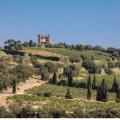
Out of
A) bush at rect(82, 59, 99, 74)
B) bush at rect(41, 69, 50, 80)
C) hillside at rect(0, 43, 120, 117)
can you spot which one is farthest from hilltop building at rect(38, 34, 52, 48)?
bush at rect(41, 69, 50, 80)

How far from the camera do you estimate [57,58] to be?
116 m

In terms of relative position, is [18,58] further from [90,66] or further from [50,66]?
[90,66]

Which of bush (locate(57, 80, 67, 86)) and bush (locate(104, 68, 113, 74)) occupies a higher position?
bush (locate(104, 68, 113, 74))

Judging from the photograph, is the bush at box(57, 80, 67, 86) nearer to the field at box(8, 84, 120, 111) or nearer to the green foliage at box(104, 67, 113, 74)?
the field at box(8, 84, 120, 111)

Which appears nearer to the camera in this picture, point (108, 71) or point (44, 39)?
point (108, 71)

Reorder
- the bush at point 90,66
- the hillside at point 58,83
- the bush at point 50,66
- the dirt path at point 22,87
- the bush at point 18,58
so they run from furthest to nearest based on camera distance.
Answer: the bush at point 90,66 < the bush at point 18,58 < the bush at point 50,66 < the dirt path at point 22,87 < the hillside at point 58,83

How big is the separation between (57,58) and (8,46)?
15.7 metres

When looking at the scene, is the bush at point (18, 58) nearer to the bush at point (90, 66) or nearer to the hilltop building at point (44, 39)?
the bush at point (90, 66)

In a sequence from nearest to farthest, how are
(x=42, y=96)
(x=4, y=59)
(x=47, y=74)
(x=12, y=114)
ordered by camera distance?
(x=12, y=114)
(x=42, y=96)
(x=47, y=74)
(x=4, y=59)

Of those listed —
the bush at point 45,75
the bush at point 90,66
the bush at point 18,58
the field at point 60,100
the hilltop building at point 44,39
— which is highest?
the hilltop building at point 44,39

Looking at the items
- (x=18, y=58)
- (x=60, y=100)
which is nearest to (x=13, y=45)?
(x=18, y=58)

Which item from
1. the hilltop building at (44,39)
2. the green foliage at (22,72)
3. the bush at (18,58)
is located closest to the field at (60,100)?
the green foliage at (22,72)

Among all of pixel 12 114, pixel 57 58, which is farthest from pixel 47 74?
pixel 12 114

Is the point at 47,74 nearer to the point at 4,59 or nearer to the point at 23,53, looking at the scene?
the point at 4,59
